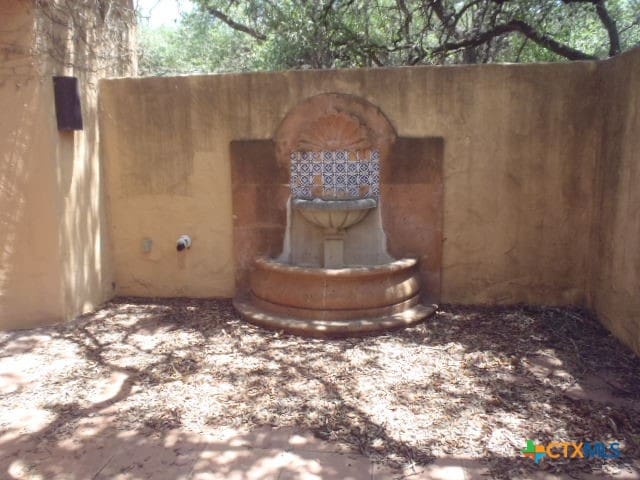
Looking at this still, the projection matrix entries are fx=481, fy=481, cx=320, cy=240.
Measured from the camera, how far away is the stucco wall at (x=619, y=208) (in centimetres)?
374

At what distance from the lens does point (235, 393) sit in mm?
3256

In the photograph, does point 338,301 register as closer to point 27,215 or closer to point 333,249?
point 333,249

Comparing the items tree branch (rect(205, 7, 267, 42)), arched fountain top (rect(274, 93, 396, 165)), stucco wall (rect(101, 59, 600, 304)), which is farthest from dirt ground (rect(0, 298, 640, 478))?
tree branch (rect(205, 7, 267, 42))

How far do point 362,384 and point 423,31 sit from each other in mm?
6147

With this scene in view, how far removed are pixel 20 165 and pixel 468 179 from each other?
414 cm

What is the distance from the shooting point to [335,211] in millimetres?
4566

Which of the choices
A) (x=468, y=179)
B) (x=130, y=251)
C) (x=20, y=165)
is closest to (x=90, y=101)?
(x=20, y=165)

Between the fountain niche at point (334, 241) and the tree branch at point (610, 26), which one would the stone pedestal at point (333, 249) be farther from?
the tree branch at point (610, 26)

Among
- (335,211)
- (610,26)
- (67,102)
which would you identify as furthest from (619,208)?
(610,26)

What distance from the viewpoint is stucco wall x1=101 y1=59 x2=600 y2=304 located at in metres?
4.62

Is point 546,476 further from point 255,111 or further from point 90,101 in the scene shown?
point 90,101

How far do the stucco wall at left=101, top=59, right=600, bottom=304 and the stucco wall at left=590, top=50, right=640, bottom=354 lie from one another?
8.6 inches

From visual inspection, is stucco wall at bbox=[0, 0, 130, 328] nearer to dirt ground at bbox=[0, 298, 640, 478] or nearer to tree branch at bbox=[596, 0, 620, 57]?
dirt ground at bbox=[0, 298, 640, 478]

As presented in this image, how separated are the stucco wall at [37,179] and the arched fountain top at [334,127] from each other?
2026 mm
